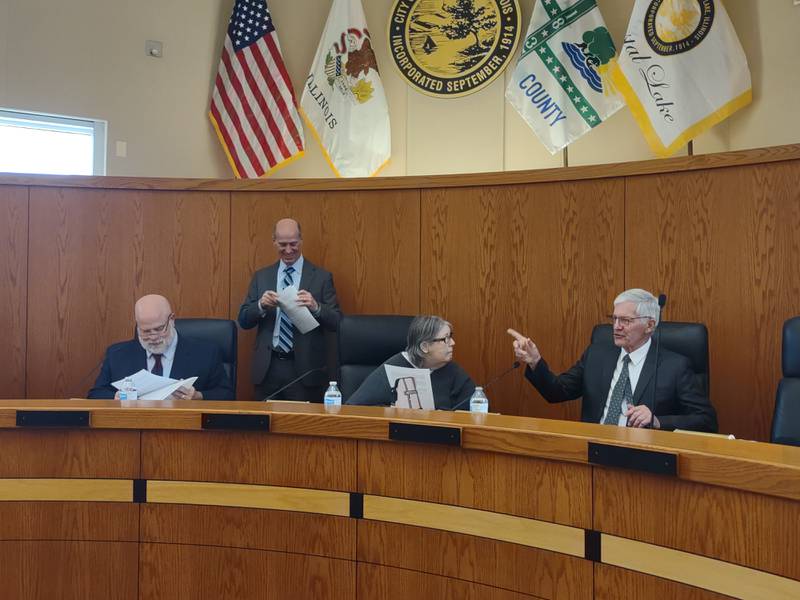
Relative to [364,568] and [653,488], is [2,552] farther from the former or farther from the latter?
[653,488]

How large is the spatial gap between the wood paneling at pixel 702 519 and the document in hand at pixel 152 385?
1.53 metres

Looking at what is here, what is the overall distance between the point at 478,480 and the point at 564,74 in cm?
315

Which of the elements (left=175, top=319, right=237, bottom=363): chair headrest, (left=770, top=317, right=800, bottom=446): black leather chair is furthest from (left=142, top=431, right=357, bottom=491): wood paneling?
(left=770, top=317, right=800, bottom=446): black leather chair

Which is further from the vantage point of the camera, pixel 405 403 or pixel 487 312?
pixel 487 312

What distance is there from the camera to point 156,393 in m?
2.70

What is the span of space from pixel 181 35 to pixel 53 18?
77 centimetres

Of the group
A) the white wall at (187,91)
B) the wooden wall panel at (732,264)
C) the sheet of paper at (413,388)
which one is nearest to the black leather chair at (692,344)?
the wooden wall panel at (732,264)

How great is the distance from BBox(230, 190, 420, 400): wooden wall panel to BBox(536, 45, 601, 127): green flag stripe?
44.1 inches

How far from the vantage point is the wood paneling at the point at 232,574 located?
2.05m

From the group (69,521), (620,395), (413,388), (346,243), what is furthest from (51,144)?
(620,395)

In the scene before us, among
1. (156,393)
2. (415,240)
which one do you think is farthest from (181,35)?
(156,393)

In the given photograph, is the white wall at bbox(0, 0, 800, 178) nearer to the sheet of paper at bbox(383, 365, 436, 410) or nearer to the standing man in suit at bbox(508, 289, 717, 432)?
the standing man in suit at bbox(508, 289, 717, 432)

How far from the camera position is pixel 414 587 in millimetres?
1948

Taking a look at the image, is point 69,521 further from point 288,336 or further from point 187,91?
point 187,91
